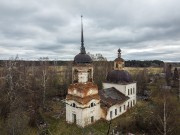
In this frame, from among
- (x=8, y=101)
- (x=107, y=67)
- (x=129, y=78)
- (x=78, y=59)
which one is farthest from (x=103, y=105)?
(x=107, y=67)

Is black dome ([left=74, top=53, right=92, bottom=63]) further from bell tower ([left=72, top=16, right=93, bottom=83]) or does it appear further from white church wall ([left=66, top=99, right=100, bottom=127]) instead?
white church wall ([left=66, top=99, right=100, bottom=127])

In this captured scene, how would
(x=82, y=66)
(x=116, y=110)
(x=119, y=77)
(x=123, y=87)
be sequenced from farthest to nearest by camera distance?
(x=119, y=77) → (x=123, y=87) → (x=116, y=110) → (x=82, y=66)

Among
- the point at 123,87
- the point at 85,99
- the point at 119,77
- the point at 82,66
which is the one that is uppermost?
the point at 82,66

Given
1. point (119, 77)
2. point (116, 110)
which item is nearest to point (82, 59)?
point (116, 110)

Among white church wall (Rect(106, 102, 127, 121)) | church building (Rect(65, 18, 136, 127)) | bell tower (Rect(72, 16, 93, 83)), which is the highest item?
bell tower (Rect(72, 16, 93, 83))

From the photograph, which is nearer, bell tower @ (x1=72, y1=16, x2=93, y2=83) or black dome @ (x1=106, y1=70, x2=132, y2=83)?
bell tower @ (x1=72, y1=16, x2=93, y2=83)

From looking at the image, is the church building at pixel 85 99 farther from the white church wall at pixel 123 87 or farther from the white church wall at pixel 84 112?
the white church wall at pixel 123 87

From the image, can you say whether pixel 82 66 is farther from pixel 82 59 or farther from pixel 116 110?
pixel 116 110

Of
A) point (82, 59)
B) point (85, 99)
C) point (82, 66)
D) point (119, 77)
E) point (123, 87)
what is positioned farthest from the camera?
point (119, 77)

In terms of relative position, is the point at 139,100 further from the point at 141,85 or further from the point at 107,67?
the point at 107,67

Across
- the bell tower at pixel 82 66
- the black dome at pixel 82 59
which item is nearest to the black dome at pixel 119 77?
the bell tower at pixel 82 66

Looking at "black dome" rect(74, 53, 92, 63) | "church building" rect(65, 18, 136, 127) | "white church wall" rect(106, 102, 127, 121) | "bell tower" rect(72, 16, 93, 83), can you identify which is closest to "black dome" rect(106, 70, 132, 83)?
"white church wall" rect(106, 102, 127, 121)
